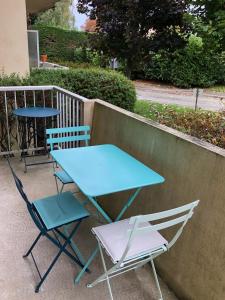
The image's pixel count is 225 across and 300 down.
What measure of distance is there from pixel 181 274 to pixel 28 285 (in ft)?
3.72

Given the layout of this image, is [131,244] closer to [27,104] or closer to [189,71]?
[27,104]

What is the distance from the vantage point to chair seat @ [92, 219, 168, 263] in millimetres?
1852

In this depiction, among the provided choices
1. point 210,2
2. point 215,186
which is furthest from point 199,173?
point 210,2

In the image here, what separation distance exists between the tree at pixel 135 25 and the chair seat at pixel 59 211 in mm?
9900

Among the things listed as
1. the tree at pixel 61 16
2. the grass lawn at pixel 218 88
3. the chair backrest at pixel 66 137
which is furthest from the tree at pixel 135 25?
the tree at pixel 61 16

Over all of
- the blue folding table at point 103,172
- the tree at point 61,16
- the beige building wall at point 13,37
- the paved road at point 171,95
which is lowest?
the paved road at point 171,95

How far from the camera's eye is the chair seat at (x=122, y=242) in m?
1.85

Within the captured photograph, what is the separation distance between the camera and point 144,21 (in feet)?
38.0

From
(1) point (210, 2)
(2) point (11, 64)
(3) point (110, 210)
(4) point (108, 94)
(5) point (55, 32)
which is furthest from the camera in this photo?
(5) point (55, 32)

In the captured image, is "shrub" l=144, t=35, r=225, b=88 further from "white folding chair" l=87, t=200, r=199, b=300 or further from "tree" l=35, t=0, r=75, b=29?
"white folding chair" l=87, t=200, r=199, b=300

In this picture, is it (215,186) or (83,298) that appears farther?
Result: (83,298)

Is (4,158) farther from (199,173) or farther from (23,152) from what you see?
(199,173)

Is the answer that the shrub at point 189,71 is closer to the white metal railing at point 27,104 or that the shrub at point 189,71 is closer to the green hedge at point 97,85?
the green hedge at point 97,85

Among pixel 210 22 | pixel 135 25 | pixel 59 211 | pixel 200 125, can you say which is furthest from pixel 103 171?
pixel 135 25
